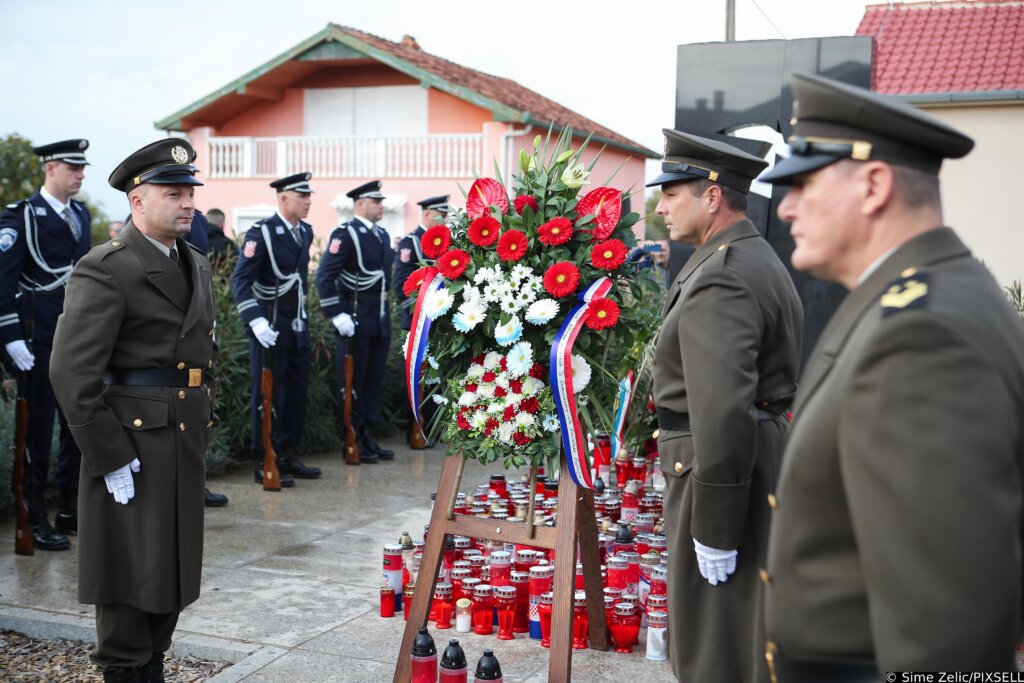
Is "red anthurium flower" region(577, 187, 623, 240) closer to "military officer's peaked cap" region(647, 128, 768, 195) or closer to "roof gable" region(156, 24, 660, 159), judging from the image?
"military officer's peaked cap" region(647, 128, 768, 195)

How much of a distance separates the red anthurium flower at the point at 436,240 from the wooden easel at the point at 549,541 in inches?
32.5

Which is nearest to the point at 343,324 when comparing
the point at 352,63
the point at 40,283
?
the point at 40,283

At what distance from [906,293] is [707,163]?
1.82 meters

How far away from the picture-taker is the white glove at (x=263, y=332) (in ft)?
25.6

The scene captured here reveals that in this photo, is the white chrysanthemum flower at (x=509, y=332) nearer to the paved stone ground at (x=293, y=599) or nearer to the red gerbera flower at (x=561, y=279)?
the red gerbera flower at (x=561, y=279)

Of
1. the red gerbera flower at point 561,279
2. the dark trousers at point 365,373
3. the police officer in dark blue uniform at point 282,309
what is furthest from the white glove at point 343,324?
the red gerbera flower at point 561,279

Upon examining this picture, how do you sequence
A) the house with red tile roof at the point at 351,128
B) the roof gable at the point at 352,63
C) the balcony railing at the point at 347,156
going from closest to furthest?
the roof gable at the point at 352,63 → the house with red tile roof at the point at 351,128 → the balcony railing at the point at 347,156

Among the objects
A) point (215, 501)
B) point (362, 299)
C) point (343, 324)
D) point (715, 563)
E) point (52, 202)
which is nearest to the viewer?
point (715, 563)

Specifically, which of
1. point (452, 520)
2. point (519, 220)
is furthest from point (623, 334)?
point (452, 520)

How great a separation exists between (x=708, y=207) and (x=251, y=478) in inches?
232

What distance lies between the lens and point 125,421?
3.77 m

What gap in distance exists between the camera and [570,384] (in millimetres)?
3840

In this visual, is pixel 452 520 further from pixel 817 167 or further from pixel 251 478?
pixel 251 478

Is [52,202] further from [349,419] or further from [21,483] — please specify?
[349,419]
